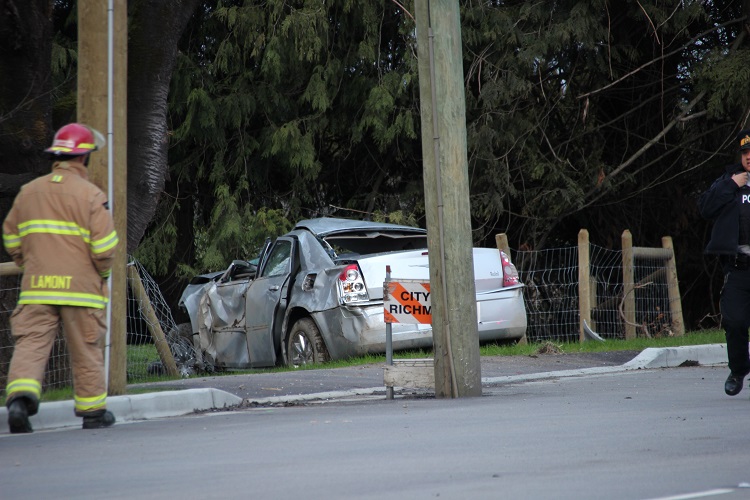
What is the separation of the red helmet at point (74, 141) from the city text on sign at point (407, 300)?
10.5ft

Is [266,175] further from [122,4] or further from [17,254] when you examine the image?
[17,254]

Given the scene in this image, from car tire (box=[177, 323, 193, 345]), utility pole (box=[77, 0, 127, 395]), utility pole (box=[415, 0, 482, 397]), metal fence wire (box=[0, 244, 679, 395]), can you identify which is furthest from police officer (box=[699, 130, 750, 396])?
car tire (box=[177, 323, 193, 345])

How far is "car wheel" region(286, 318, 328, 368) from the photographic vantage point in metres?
13.4

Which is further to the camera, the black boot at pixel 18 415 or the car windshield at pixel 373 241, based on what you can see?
the car windshield at pixel 373 241

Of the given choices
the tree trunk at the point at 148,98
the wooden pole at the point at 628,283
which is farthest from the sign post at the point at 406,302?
the wooden pole at the point at 628,283

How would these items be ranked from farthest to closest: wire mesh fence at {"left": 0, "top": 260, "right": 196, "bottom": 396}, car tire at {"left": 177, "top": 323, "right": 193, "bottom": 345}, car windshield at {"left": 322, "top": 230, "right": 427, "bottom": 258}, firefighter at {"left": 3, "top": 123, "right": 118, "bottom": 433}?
car tire at {"left": 177, "top": 323, "right": 193, "bottom": 345} → car windshield at {"left": 322, "top": 230, "right": 427, "bottom": 258} → wire mesh fence at {"left": 0, "top": 260, "right": 196, "bottom": 396} → firefighter at {"left": 3, "top": 123, "right": 118, "bottom": 433}

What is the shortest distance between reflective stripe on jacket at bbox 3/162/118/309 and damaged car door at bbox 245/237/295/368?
606 cm

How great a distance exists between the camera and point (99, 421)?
7887 millimetres

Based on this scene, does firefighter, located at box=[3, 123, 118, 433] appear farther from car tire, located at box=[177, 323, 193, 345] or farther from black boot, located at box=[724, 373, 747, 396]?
car tire, located at box=[177, 323, 193, 345]

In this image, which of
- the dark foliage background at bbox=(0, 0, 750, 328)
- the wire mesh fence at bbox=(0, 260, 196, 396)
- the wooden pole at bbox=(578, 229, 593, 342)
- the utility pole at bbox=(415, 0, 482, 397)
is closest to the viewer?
the utility pole at bbox=(415, 0, 482, 397)

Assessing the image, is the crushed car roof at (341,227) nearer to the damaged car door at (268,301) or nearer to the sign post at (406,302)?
the damaged car door at (268,301)

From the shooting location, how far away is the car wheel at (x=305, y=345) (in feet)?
44.0

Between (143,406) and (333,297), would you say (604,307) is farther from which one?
(143,406)

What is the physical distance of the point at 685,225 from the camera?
71.6 feet
